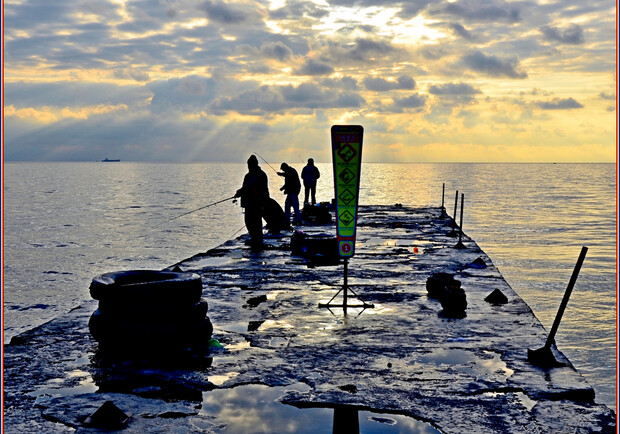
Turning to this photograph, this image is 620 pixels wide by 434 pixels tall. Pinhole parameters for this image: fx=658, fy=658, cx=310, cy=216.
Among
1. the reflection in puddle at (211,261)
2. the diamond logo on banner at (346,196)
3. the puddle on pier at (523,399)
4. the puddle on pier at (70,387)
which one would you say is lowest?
the reflection in puddle at (211,261)

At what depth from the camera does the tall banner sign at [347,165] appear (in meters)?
8.99

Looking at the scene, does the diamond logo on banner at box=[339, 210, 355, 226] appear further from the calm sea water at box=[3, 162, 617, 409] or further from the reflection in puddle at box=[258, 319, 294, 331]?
the calm sea water at box=[3, 162, 617, 409]

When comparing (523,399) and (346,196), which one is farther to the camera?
(346,196)

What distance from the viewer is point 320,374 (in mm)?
6809

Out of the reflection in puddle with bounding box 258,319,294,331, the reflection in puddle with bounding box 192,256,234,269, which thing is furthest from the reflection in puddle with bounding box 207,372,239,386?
the reflection in puddle with bounding box 192,256,234,269

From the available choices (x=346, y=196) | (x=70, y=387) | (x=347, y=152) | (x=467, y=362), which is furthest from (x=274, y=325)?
(x=70, y=387)

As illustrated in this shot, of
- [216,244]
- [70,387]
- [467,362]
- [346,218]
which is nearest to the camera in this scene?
[70,387]

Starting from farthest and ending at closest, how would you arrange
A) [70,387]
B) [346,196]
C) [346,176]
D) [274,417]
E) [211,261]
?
[211,261]
[346,196]
[346,176]
[70,387]
[274,417]

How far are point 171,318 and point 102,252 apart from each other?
69.3 ft

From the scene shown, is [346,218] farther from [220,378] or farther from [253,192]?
[253,192]

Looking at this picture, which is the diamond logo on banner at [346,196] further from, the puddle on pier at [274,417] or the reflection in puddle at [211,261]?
the reflection in puddle at [211,261]

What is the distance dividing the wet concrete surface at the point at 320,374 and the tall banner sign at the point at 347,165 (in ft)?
5.15

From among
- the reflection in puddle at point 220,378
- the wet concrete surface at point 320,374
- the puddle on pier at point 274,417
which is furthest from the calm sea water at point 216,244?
the reflection in puddle at point 220,378

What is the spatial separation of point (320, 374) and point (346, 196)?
316 centimetres
